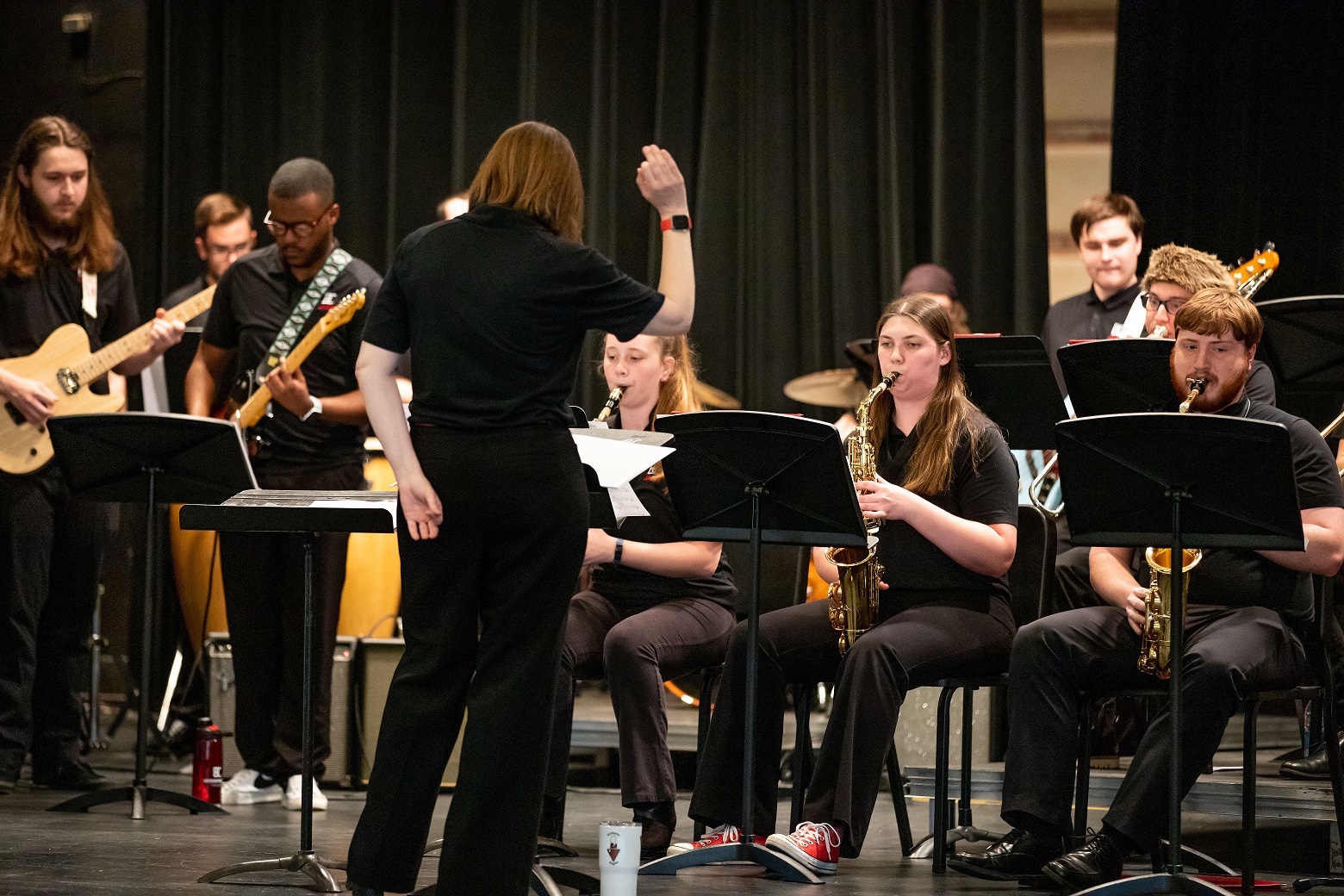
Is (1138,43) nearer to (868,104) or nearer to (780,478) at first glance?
(868,104)

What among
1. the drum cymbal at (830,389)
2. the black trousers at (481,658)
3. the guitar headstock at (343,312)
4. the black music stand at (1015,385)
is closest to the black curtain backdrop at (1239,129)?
the drum cymbal at (830,389)

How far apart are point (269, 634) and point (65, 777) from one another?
0.93 metres

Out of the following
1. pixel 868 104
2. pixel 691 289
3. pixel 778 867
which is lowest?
pixel 778 867

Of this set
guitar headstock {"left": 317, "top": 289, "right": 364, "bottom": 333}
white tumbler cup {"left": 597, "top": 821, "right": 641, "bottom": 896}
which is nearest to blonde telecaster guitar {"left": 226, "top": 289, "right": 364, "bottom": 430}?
guitar headstock {"left": 317, "top": 289, "right": 364, "bottom": 333}

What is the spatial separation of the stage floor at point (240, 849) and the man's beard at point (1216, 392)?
1.12 m

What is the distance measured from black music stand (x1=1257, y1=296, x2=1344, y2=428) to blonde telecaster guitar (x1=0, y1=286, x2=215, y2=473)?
10.4 feet

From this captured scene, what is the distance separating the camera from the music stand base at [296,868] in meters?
3.33

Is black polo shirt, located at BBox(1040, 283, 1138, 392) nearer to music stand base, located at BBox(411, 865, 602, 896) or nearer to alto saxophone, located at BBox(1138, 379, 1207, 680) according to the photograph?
alto saxophone, located at BBox(1138, 379, 1207, 680)

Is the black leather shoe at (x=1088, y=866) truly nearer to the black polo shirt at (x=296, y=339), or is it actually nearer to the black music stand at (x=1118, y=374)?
the black music stand at (x=1118, y=374)

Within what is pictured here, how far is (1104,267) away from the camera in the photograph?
5.32 metres

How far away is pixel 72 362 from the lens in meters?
4.91

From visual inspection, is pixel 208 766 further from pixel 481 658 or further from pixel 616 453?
pixel 616 453

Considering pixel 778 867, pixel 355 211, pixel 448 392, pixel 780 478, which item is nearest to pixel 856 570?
pixel 780 478

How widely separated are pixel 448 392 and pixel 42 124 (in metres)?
2.76
